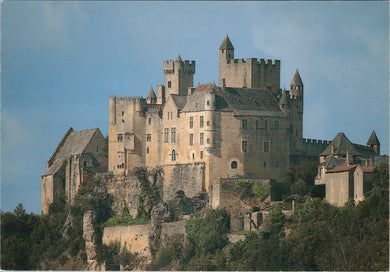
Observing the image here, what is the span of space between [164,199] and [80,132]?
48.3 feet

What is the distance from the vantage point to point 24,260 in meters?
104

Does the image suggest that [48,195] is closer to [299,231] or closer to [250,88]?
[250,88]

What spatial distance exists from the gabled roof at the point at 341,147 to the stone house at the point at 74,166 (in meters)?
16.4

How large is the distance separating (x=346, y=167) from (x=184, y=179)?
36.2 ft

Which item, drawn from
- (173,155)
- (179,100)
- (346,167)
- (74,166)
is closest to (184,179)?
(173,155)

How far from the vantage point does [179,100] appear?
10275 centimetres

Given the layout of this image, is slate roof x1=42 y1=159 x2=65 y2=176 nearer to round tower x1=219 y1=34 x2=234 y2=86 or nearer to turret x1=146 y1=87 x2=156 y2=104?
turret x1=146 y1=87 x2=156 y2=104

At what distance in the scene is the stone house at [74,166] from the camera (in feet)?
359

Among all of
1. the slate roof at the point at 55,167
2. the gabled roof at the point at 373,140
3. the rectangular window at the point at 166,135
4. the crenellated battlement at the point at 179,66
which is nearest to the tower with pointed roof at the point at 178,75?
the crenellated battlement at the point at 179,66

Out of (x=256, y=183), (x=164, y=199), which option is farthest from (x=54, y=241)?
(x=256, y=183)

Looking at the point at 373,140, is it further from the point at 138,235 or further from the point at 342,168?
the point at 138,235

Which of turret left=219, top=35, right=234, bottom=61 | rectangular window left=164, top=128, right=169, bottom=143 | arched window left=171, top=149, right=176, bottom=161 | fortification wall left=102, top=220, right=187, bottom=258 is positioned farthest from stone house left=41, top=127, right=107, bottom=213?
turret left=219, top=35, right=234, bottom=61

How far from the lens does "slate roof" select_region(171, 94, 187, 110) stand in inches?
4027

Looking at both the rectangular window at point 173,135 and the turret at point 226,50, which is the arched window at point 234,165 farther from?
the turret at point 226,50
